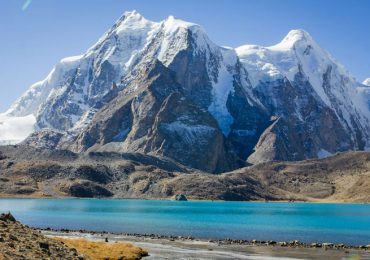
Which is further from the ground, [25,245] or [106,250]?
[106,250]

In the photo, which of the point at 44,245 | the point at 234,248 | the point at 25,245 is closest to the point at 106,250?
the point at 44,245

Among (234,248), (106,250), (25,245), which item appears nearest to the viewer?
(25,245)

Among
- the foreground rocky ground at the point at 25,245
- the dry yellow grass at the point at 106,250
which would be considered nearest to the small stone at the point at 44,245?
the foreground rocky ground at the point at 25,245

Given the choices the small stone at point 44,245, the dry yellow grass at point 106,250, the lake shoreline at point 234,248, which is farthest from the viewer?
the lake shoreline at point 234,248

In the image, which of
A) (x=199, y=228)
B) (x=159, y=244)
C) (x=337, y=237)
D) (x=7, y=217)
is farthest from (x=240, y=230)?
(x=7, y=217)

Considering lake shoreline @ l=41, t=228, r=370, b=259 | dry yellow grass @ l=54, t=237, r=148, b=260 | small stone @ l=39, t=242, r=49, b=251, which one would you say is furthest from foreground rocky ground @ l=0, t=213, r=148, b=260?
lake shoreline @ l=41, t=228, r=370, b=259

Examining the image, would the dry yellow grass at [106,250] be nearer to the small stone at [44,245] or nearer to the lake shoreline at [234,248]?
the lake shoreline at [234,248]

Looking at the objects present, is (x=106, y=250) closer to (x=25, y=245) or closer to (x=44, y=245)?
(x=44, y=245)

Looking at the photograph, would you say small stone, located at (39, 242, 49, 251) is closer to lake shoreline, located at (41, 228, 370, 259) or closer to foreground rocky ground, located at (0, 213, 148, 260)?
foreground rocky ground, located at (0, 213, 148, 260)
